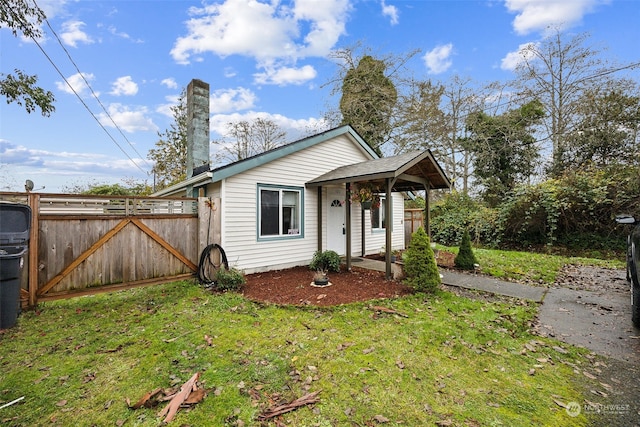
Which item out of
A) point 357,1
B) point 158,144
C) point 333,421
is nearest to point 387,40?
point 357,1

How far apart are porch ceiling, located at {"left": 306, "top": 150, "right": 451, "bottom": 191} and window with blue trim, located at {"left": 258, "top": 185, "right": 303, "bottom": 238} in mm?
711

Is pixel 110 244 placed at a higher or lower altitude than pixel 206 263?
higher

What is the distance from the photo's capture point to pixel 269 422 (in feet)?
7.13

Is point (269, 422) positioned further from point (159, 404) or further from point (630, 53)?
point (630, 53)

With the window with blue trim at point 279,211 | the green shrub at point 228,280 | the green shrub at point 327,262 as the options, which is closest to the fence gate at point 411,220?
the green shrub at point 327,262

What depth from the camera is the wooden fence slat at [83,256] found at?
15.6 feet

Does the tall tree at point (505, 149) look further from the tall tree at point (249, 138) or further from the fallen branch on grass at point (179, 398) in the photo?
the fallen branch on grass at point (179, 398)

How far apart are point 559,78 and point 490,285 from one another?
1495 centimetres

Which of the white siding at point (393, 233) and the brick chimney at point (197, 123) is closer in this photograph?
the brick chimney at point (197, 123)

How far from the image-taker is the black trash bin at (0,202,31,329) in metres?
3.85

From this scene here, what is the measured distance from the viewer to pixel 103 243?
17.2 ft

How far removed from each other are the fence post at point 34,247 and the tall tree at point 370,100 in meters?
15.4

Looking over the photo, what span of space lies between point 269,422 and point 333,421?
1.69 ft

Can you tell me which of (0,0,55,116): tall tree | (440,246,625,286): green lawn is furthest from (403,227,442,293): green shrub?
(0,0,55,116): tall tree
